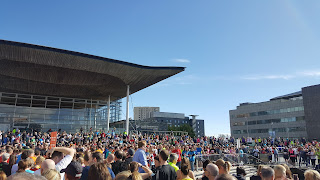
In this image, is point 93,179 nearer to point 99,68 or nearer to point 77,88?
point 99,68

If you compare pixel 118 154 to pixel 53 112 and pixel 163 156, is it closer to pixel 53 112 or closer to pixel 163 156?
pixel 163 156

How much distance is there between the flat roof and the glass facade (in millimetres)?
1430

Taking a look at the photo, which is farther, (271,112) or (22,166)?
(271,112)

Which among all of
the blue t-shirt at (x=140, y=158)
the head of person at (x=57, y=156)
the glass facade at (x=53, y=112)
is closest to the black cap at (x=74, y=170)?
the head of person at (x=57, y=156)

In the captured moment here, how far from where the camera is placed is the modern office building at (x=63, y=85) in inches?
1048

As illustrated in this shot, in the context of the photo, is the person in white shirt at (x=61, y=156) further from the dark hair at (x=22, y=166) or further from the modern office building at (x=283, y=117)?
the modern office building at (x=283, y=117)

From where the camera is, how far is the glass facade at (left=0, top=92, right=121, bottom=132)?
35156 millimetres

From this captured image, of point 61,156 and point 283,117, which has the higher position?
point 283,117

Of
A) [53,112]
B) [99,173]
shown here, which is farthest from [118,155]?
[53,112]

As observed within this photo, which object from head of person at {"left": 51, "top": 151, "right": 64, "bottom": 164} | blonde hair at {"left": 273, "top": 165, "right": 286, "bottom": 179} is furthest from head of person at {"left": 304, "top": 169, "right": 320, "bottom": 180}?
head of person at {"left": 51, "top": 151, "right": 64, "bottom": 164}

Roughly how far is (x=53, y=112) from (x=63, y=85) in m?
4.82

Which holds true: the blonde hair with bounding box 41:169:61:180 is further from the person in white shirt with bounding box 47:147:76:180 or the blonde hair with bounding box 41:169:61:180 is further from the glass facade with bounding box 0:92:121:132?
the glass facade with bounding box 0:92:121:132

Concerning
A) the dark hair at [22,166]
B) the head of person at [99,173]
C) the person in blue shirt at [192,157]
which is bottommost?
the person in blue shirt at [192,157]

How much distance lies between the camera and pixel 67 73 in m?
31.9
